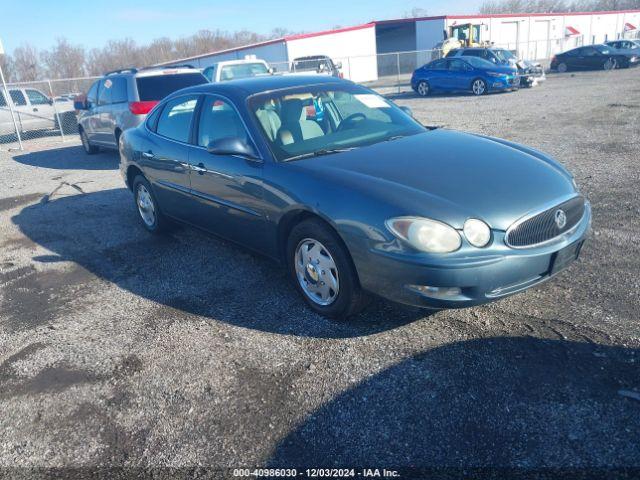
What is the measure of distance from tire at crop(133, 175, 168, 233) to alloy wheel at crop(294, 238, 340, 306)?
101 inches

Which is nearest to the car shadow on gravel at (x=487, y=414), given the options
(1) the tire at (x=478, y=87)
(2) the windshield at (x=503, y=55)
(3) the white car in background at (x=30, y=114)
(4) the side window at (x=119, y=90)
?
(4) the side window at (x=119, y=90)

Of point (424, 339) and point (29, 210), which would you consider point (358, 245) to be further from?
point (29, 210)

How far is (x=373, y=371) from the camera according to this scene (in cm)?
321

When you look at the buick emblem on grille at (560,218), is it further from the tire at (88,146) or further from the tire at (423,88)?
the tire at (423,88)

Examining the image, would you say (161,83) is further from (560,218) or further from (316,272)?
(560,218)

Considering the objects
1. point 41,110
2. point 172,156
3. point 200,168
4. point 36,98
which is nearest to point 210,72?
point 41,110

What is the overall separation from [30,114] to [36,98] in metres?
1.11

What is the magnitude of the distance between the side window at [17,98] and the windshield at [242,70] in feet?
22.7

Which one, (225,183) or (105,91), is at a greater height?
(105,91)

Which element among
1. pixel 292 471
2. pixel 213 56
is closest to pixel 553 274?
pixel 292 471

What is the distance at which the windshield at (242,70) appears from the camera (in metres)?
14.7

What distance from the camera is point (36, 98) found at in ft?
56.1

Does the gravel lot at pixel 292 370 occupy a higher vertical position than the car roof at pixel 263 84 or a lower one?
A: lower

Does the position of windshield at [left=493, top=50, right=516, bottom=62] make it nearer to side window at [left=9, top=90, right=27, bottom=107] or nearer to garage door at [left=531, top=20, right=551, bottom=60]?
side window at [left=9, top=90, right=27, bottom=107]
